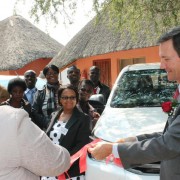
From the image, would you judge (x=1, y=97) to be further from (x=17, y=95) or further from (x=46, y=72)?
(x=46, y=72)

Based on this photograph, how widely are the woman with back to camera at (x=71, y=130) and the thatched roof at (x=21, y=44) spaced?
19.6 meters

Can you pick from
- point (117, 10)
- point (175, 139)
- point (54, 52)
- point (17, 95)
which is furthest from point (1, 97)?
point (54, 52)

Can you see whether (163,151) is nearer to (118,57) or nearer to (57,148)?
(57,148)

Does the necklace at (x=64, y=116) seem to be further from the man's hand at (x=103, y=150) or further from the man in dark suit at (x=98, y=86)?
the man in dark suit at (x=98, y=86)

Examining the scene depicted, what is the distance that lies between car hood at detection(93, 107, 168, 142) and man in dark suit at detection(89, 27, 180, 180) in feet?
4.76

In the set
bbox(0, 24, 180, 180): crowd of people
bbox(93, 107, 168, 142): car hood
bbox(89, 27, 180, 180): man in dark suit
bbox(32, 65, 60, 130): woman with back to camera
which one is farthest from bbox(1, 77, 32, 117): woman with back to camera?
bbox(89, 27, 180, 180): man in dark suit

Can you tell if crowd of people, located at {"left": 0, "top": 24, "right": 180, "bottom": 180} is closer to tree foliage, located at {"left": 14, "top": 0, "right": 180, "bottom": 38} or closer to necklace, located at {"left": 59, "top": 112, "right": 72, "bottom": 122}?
necklace, located at {"left": 59, "top": 112, "right": 72, "bottom": 122}

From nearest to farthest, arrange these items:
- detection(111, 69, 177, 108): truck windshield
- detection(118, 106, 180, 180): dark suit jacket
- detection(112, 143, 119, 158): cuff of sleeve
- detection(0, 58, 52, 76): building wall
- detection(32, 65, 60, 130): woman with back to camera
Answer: detection(118, 106, 180, 180): dark suit jacket → detection(112, 143, 119, 158): cuff of sleeve → detection(111, 69, 177, 108): truck windshield → detection(32, 65, 60, 130): woman with back to camera → detection(0, 58, 52, 76): building wall

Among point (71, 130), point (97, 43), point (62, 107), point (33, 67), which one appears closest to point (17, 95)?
point (62, 107)

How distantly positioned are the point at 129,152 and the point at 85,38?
16599 mm

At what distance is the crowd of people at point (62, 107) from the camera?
4.11 metres

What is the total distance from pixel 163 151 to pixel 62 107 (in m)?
2.60

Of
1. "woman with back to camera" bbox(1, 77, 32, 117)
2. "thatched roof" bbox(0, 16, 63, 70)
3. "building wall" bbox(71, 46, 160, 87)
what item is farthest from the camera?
"thatched roof" bbox(0, 16, 63, 70)

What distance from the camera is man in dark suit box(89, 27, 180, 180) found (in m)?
2.05
